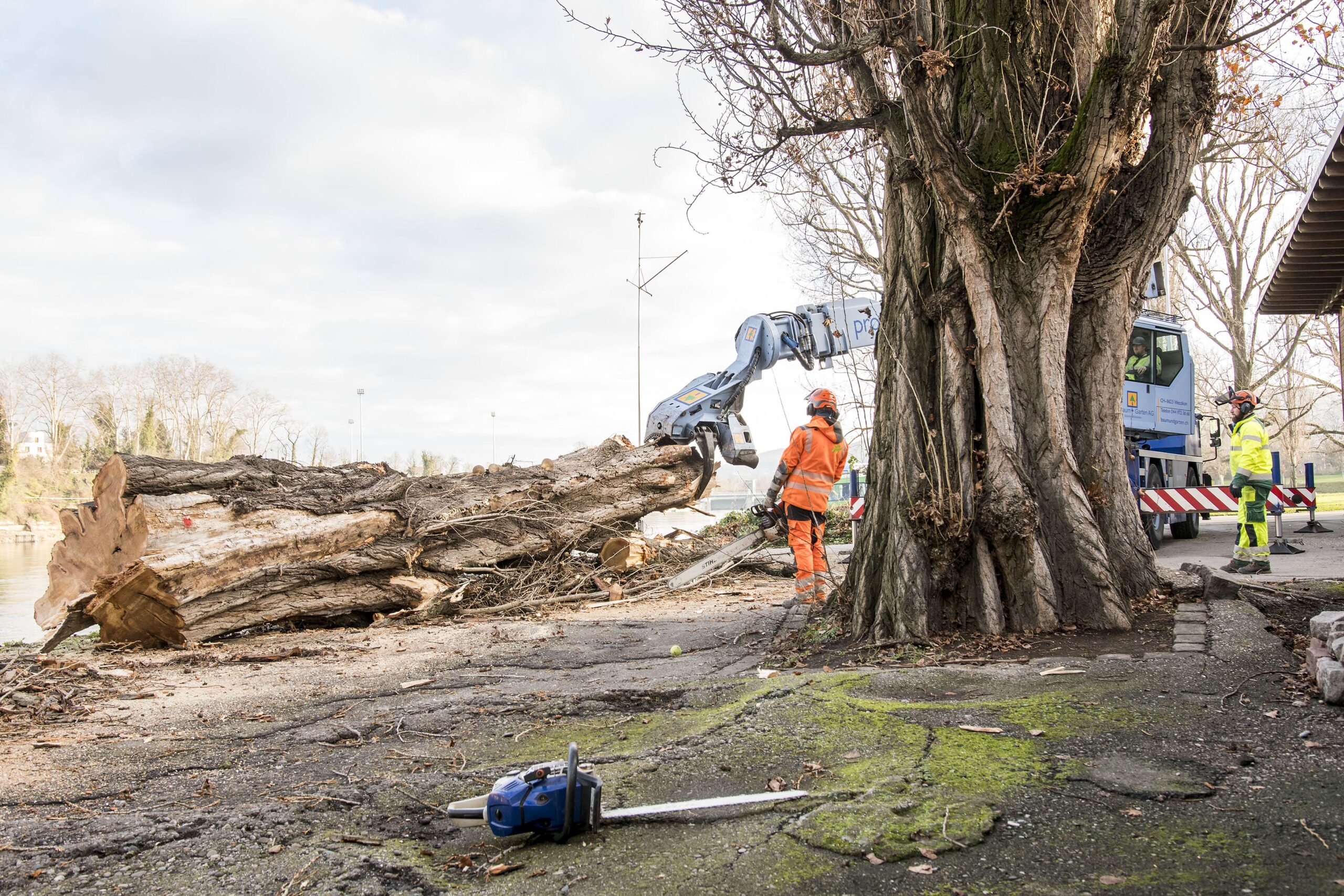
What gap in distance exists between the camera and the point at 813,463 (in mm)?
8109

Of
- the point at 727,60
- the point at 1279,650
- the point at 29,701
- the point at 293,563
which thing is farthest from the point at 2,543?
the point at 1279,650

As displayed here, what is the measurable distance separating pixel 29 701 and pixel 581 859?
15.0 ft

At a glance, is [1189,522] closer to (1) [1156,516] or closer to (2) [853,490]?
(1) [1156,516]

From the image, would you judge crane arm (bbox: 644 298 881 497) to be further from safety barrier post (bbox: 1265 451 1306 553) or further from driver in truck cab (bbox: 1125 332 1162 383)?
safety barrier post (bbox: 1265 451 1306 553)

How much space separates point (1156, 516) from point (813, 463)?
805 cm

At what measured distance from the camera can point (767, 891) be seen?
7.83ft

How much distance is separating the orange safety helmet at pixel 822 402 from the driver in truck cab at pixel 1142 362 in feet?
23.7

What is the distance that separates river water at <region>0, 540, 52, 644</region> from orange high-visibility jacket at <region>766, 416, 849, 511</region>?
6953 millimetres

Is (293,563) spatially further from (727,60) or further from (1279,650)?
(1279,650)

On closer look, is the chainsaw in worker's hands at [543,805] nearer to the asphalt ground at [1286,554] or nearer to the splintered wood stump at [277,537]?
the splintered wood stump at [277,537]

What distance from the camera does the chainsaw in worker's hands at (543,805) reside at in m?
2.68

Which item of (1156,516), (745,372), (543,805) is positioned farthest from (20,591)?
(1156,516)

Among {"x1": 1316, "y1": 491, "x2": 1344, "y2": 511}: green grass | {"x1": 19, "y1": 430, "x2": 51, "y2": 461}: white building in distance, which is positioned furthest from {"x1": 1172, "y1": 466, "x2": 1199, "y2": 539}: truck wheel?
{"x1": 19, "y1": 430, "x2": 51, "y2": 461}: white building in distance

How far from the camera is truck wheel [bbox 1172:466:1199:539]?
14.3m
